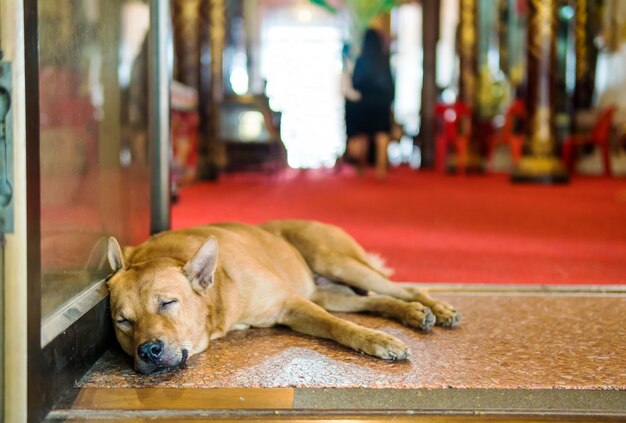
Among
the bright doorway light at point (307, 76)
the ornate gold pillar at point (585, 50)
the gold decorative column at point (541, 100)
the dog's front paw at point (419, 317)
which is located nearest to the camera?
the dog's front paw at point (419, 317)

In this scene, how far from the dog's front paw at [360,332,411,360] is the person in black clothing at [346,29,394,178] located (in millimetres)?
7721

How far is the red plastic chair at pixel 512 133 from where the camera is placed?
11.7 m

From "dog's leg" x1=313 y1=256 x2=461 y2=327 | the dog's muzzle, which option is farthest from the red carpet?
the dog's muzzle

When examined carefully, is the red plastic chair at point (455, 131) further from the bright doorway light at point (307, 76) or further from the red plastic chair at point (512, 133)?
the bright doorway light at point (307, 76)

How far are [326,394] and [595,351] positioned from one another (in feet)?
2.89

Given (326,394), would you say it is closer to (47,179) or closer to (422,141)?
(47,179)

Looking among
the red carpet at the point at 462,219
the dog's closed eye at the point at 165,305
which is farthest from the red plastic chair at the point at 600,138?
the dog's closed eye at the point at 165,305

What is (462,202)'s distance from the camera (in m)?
7.18

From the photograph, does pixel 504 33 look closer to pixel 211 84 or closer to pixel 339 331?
pixel 211 84

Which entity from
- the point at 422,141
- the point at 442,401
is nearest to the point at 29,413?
the point at 442,401

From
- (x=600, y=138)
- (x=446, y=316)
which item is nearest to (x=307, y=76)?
(x=600, y=138)

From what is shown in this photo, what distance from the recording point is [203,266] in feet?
7.61

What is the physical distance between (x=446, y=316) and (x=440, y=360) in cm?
45

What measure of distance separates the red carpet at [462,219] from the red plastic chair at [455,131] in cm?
349
